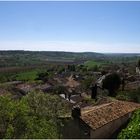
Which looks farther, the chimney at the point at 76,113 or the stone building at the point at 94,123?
the chimney at the point at 76,113

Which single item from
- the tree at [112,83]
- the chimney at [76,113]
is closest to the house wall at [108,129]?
the chimney at [76,113]

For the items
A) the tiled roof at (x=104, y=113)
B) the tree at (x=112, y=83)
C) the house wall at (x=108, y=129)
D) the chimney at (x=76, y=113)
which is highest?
the chimney at (x=76, y=113)

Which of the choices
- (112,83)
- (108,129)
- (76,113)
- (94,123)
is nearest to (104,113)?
(108,129)

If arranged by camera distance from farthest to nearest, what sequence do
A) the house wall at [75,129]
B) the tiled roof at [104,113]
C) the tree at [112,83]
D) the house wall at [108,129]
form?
the tree at [112,83] < the tiled roof at [104,113] < the house wall at [108,129] < the house wall at [75,129]

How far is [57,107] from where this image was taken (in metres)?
22.5

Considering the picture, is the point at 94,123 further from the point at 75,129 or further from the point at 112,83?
the point at 112,83

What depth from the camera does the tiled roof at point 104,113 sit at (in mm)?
20156

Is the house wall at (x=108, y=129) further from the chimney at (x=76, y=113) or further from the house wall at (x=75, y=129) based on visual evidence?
the chimney at (x=76, y=113)

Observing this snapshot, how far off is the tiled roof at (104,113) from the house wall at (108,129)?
0.93 ft

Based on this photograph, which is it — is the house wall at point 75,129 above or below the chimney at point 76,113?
below

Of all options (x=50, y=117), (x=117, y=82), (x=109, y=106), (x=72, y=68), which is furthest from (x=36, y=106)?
(x=72, y=68)

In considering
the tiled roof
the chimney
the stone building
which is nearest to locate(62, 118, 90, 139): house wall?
the stone building

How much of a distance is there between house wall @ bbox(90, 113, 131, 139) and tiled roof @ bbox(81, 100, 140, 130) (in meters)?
0.28

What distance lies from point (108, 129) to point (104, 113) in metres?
1.54
